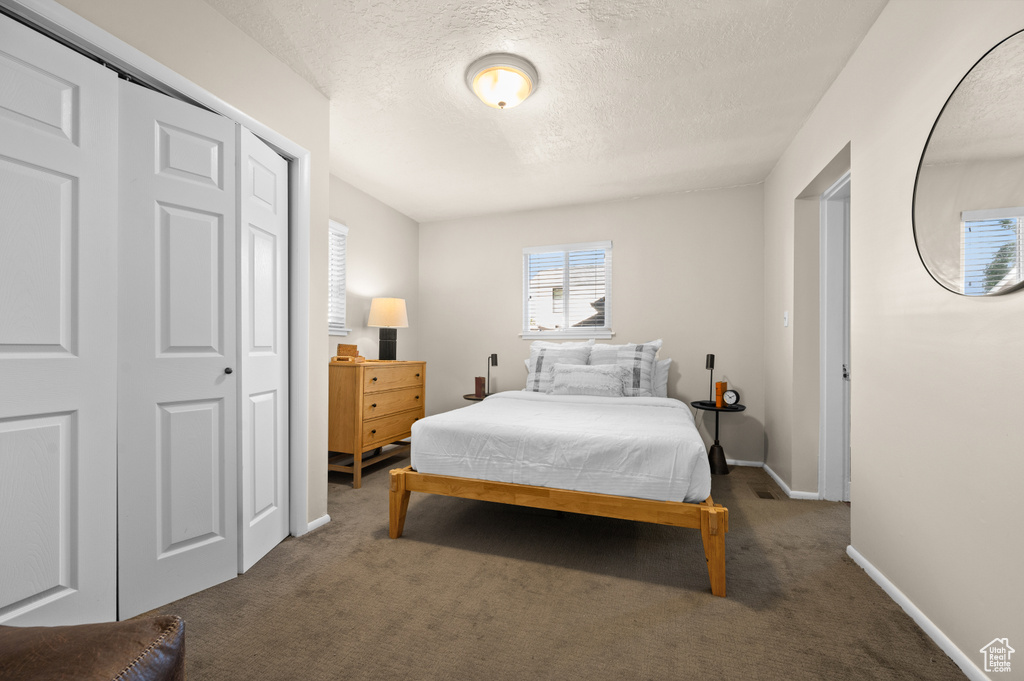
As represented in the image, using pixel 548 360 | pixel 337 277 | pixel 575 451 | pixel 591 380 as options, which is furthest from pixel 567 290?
pixel 575 451

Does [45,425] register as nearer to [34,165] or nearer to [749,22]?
[34,165]

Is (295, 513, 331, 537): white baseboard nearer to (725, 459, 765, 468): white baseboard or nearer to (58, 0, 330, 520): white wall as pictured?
(58, 0, 330, 520): white wall

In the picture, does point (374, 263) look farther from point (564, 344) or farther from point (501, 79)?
point (501, 79)

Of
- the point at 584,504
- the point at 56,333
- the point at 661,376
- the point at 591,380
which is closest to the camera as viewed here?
the point at 56,333

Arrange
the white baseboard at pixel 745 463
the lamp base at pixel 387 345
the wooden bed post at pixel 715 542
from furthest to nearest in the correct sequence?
the lamp base at pixel 387 345, the white baseboard at pixel 745 463, the wooden bed post at pixel 715 542

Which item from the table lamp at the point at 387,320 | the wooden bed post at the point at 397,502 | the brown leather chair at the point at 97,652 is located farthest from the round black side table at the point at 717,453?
the brown leather chair at the point at 97,652

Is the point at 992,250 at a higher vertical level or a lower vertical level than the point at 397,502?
higher

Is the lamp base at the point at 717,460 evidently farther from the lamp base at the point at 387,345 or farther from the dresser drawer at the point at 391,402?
the lamp base at the point at 387,345

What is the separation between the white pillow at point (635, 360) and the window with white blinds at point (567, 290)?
536 millimetres

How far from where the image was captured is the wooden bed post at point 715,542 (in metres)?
1.93

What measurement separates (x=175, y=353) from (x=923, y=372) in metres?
2.97

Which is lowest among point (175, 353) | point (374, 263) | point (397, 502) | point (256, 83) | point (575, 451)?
point (397, 502)

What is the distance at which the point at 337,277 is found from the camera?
402 cm

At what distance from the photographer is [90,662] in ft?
2.14
